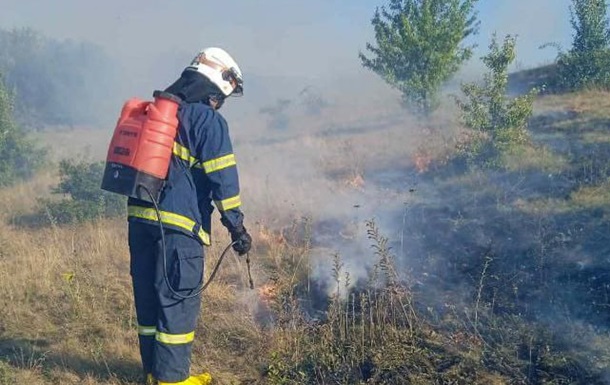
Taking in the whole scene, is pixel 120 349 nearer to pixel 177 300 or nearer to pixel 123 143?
pixel 177 300

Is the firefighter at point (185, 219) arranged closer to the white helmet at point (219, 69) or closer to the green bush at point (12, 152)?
the white helmet at point (219, 69)

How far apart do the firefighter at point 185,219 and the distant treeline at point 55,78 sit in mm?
27019

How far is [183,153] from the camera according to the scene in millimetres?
3523

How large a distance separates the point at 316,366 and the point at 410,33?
30.8 ft

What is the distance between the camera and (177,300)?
11.5 feet

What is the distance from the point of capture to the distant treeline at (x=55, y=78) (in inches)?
1171

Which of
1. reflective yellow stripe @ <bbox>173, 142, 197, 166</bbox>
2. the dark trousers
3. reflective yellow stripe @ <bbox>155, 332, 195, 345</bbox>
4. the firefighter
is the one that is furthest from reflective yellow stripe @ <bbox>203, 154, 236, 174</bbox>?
reflective yellow stripe @ <bbox>155, 332, 195, 345</bbox>

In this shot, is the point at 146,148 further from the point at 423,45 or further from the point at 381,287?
the point at 423,45

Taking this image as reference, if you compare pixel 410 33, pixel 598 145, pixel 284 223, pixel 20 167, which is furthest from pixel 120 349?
pixel 20 167

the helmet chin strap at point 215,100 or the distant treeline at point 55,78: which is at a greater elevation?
the distant treeline at point 55,78

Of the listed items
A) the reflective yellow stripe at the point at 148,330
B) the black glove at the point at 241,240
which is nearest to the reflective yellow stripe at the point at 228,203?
the black glove at the point at 241,240

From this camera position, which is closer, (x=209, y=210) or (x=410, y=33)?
(x=209, y=210)

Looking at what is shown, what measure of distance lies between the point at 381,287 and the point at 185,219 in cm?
224

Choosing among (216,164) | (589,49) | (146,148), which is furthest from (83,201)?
(589,49)
